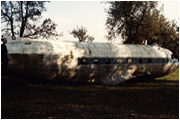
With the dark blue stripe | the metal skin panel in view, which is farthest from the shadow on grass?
the dark blue stripe

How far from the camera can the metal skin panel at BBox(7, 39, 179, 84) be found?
15.8 meters

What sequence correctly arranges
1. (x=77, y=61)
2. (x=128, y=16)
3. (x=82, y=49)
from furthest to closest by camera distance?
(x=128, y=16) < (x=82, y=49) < (x=77, y=61)

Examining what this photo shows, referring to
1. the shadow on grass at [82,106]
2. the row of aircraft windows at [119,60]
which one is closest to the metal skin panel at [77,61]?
the row of aircraft windows at [119,60]

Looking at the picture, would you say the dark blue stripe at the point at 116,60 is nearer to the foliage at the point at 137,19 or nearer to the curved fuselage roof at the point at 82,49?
the curved fuselage roof at the point at 82,49

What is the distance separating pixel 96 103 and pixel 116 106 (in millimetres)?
1300

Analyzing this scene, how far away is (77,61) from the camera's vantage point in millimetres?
18203

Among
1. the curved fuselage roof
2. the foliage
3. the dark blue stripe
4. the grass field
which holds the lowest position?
the grass field

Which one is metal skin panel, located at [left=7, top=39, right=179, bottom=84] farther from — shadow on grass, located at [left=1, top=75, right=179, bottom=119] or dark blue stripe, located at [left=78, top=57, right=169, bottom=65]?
shadow on grass, located at [left=1, top=75, right=179, bottom=119]

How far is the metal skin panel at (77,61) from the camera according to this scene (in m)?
15.8

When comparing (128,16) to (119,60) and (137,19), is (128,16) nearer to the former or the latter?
(137,19)

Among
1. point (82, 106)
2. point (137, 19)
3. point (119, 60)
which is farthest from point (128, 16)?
point (82, 106)

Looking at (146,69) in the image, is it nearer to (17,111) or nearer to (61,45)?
(61,45)

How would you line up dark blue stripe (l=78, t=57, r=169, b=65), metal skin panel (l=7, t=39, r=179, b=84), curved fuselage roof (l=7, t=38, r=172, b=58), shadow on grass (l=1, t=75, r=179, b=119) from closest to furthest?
shadow on grass (l=1, t=75, r=179, b=119) → metal skin panel (l=7, t=39, r=179, b=84) → curved fuselage roof (l=7, t=38, r=172, b=58) → dark blue stripe (l=78, t=57, r=169, b=65)

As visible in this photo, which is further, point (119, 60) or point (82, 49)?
point (119, 60)
